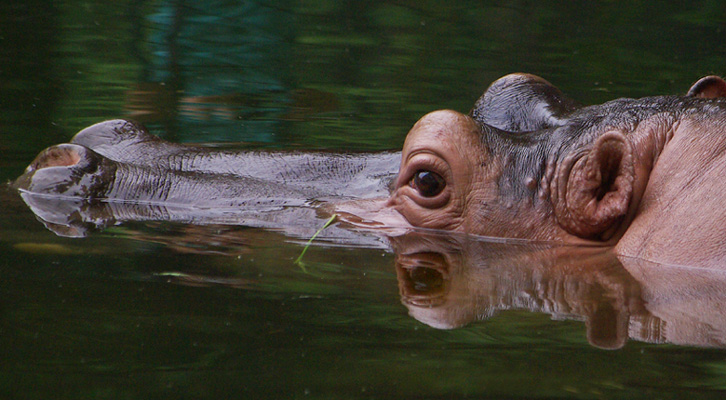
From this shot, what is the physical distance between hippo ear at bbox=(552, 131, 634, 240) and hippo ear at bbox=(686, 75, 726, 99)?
83cm

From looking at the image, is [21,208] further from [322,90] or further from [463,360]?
[322,90]

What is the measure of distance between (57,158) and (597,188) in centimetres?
225

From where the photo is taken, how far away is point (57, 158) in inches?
169

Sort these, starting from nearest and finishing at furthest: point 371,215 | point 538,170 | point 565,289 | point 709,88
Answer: point 565,289 → point 538,170 → point 371,215 → point 709,88

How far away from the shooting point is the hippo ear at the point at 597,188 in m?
3.55

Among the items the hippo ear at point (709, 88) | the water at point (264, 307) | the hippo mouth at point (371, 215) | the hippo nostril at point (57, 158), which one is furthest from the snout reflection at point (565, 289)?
the hippo nostril at point (57, 158)

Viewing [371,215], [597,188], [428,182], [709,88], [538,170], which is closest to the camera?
[597,188]

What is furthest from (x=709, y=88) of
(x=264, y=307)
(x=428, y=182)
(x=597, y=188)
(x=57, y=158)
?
(x=57, y=158)

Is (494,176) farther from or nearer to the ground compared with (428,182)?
farther from the ground

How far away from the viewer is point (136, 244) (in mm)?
3705

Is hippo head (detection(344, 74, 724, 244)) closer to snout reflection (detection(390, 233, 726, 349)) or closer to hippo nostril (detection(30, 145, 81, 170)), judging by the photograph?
snout reflection (detection(390, 233, 726, 349))

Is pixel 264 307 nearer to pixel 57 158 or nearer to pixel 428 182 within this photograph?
pixel 428 182

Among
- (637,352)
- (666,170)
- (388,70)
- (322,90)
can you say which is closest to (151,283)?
(637,352)

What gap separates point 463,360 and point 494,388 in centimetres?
21
